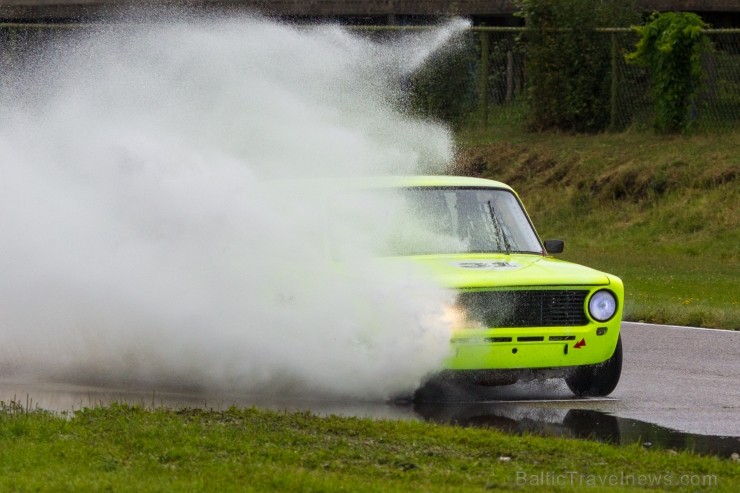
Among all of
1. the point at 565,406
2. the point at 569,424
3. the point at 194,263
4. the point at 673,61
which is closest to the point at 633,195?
the point at 673,61

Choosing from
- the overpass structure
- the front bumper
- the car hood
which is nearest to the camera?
the front bumper

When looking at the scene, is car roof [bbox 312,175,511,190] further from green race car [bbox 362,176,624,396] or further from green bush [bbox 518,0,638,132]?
green bush [bbox 518,0,638,132]

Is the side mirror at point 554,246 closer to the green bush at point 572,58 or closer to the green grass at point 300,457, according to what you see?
the green grass at point 300,457

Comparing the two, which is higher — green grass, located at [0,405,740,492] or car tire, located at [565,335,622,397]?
car tire, located at [565,335,622,397]

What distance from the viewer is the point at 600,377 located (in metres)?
11.3

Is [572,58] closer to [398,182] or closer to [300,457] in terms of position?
[398,182]

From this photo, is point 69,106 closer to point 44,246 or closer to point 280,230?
point 44,246

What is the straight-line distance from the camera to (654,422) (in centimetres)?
1018

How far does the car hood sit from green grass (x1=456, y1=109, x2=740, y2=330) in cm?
946

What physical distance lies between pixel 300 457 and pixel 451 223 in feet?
12.9

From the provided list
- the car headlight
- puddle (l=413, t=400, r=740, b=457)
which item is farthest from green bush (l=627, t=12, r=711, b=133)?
puddle (l=413, t=400, r=740, b=457)

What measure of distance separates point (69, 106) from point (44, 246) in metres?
3.11

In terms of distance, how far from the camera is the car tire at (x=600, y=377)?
444 inches

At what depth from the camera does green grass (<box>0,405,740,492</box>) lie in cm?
764
